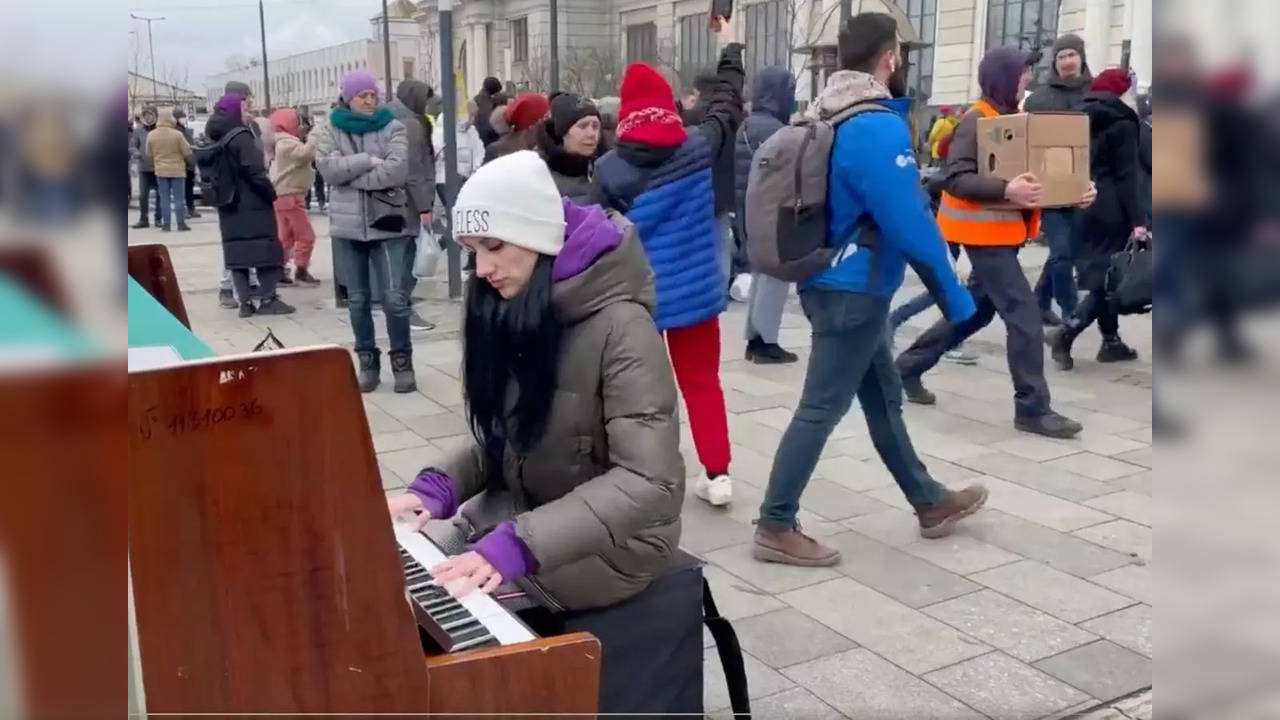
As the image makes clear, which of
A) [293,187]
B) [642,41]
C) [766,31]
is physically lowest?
[293,187]

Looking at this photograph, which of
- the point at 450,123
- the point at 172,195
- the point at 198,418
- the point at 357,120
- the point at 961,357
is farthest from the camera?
the point at 172,195

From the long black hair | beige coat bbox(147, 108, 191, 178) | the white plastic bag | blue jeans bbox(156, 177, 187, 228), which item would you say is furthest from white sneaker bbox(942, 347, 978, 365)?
blue jeans bbox(156, 177, 187, 228)

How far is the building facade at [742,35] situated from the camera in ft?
53.6

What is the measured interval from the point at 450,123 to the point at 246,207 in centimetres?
189

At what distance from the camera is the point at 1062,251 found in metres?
7.57

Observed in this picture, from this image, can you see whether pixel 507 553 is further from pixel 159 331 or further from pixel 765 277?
pixel 765 277

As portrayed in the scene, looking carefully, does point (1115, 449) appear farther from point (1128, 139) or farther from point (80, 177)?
point (80, 177)

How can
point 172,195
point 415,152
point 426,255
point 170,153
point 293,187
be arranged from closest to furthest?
point 415,152 → point 293,187 → point 426,255 → point 170,153 → point 172,195

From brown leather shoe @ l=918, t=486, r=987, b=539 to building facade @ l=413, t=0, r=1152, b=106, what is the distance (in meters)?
6.00

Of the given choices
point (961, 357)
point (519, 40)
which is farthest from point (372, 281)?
point (519, 40)

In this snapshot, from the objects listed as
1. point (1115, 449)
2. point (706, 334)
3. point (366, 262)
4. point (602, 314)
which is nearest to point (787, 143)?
point (706, 334)

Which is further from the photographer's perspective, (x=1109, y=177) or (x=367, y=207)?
(x=1109, y=177)

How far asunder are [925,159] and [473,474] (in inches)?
772

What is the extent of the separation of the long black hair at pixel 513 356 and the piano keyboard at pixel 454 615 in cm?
36
